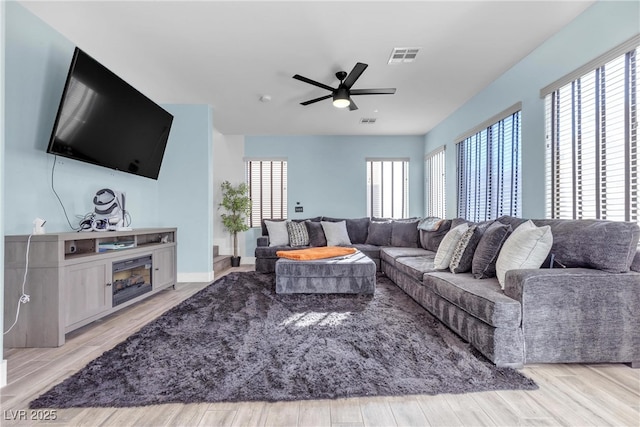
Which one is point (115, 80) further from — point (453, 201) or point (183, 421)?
point (453, 201)

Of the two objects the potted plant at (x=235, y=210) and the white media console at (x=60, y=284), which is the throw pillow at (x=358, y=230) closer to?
the potted plant at (x=235, y=210)

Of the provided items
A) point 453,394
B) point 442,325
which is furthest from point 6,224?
point 442,325

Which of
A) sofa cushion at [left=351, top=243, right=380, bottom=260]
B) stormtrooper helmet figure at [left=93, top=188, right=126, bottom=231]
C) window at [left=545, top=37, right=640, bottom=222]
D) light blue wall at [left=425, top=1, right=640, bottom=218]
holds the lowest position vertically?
sofa cushion at [left=351, top=243, right=380, bottom=260]

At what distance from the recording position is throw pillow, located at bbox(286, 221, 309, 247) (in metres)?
4.92

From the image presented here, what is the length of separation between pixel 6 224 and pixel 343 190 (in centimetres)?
487

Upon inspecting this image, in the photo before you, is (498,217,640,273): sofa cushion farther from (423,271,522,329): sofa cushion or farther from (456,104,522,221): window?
(456,104,522,221): window

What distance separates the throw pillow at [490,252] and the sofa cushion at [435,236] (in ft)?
5.94

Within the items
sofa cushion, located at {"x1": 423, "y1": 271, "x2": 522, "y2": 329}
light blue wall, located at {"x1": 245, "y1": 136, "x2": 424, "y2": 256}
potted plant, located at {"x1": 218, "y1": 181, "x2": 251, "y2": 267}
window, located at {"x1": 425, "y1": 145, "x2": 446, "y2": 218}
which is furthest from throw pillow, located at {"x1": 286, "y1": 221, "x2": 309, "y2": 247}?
sofa cushion, located at {"x1": 423, "y1": 271, "x2": 522, "y2": 329}

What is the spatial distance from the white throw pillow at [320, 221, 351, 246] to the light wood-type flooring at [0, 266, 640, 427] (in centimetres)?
344

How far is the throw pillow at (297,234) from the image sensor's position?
4922 millimetres

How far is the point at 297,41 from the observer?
2.73 metres

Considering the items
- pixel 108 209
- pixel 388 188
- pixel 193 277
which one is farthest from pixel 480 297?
pixel 388 188

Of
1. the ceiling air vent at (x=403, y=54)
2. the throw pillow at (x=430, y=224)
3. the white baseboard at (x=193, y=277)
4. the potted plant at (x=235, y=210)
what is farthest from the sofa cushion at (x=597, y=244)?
the potted plant at (x=235, y=210)

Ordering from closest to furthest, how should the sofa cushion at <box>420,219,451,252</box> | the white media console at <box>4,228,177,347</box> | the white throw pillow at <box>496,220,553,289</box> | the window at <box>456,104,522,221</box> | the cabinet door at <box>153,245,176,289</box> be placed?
the white throw pillow at <box>496,220,553,289</box> → the white media console at <box>4,228,177,347</box> → the window at <box>456,104,522,221</box> → the cabinet door at <box>153,245,176,289</box> → the sofa cushion at <box>420,219,451,252</box>
